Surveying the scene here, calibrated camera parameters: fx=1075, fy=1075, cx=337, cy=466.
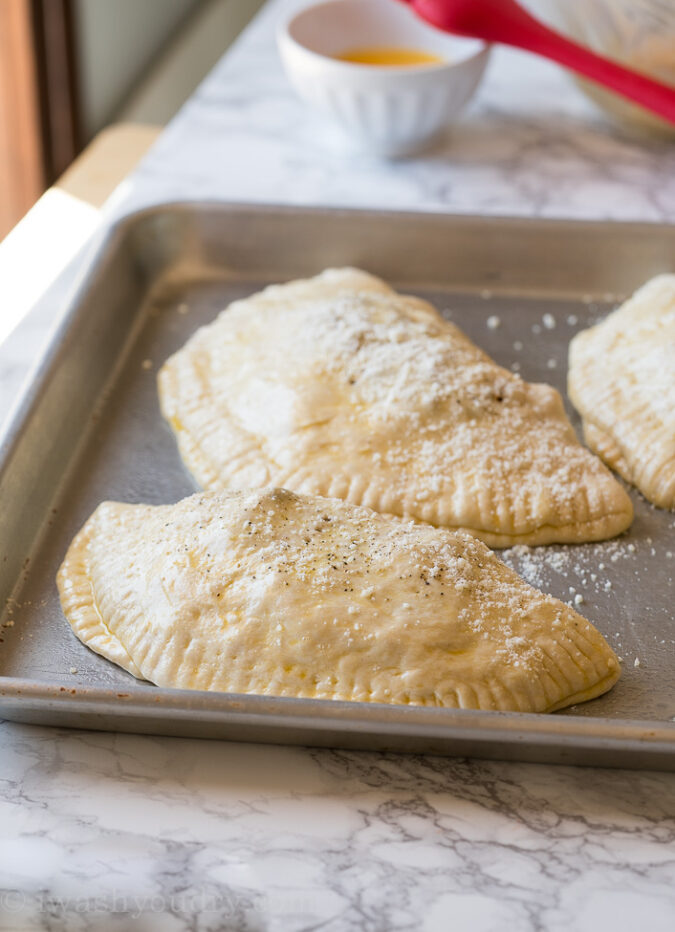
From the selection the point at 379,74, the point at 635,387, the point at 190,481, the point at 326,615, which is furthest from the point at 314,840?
the point at 379,74

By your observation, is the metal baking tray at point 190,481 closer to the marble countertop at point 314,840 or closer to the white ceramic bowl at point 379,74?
the marble countertop at point 314,840

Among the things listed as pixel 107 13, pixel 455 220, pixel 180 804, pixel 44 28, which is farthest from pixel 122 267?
pixel 107 13

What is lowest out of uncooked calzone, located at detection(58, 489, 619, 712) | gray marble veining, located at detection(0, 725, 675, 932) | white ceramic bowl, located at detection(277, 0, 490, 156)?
gray marble veining, located at detection(0, 725, 675, 932)

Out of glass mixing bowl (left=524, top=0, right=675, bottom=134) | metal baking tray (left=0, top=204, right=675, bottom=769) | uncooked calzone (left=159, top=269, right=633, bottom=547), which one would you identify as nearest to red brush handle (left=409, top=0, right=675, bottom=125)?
glass mixing bowl (left=524, top=0, right=675, bottom=134)

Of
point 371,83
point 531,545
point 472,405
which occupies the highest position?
point 371,83

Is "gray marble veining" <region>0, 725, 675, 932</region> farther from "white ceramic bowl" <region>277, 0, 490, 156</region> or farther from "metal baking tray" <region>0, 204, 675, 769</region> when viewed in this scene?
"white ceramic bowl" <region>277, 0, 490, 156</region>

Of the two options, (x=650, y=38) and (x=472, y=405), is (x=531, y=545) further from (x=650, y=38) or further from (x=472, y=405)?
(x=650, y=38)

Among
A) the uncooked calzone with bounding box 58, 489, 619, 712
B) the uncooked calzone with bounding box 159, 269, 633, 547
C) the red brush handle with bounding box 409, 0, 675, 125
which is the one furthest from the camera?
the red brush handle with bounding box 409, 0, 675, 125
